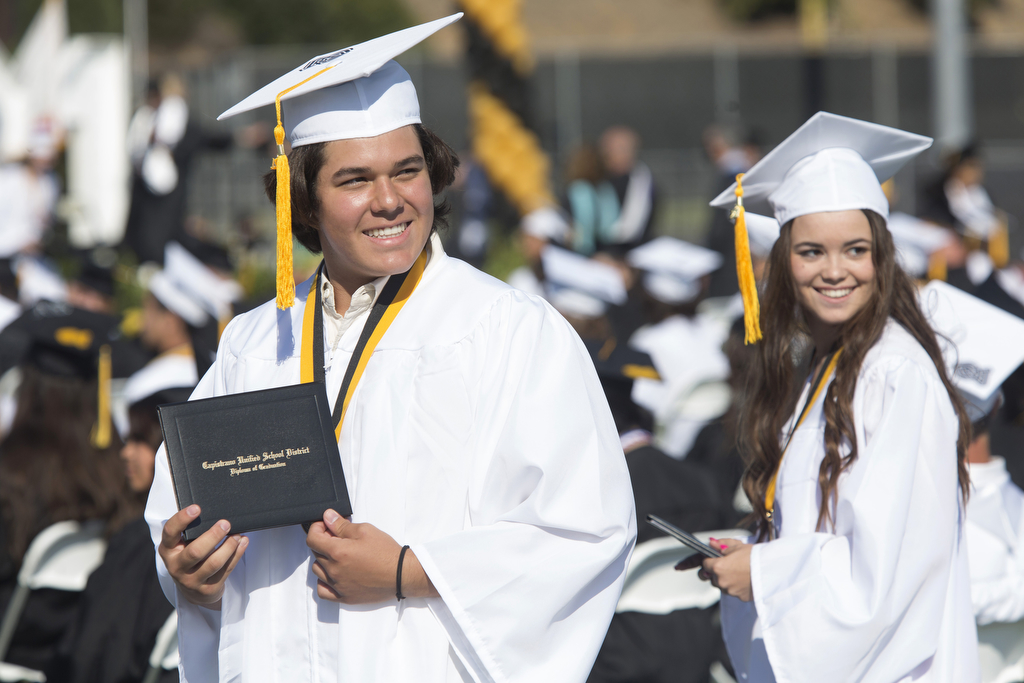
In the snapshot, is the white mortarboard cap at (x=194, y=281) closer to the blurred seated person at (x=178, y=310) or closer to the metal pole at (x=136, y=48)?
the blurred seated person at (x=178, y=310)

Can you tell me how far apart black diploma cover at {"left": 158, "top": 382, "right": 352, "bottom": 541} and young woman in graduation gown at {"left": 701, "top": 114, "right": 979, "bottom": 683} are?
3.22 feet

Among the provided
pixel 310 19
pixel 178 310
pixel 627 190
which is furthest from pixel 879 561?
pixel 310 19

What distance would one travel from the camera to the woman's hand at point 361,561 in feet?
6.54

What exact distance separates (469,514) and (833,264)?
1.16 metres

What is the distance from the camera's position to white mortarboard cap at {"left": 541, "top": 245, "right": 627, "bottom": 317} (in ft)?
22.5

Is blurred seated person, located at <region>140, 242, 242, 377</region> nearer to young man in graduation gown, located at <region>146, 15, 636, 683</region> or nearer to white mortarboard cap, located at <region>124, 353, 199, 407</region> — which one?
white mortarboard cap, located at <region>124, 353, 199, 407</region>

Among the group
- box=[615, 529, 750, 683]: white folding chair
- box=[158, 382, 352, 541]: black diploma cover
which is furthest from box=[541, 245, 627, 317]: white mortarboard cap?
box=[158, 382, 352, 541]: black diploma cover

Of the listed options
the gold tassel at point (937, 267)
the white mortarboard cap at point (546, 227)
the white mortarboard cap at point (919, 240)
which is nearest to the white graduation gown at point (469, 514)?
the gold tassel at point (937, 267)

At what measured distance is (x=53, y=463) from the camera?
4.11m

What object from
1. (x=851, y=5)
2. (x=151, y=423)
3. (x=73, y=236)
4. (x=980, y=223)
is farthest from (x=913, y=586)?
(x=851, y=5)

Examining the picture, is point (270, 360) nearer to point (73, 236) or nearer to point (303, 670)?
point (303, 670)

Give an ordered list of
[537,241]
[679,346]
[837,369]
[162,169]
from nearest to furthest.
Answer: [837,369], [679,346], [537,241], [162,169]

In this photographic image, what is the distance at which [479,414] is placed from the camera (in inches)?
83.2

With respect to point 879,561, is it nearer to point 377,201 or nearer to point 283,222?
point 377,201
